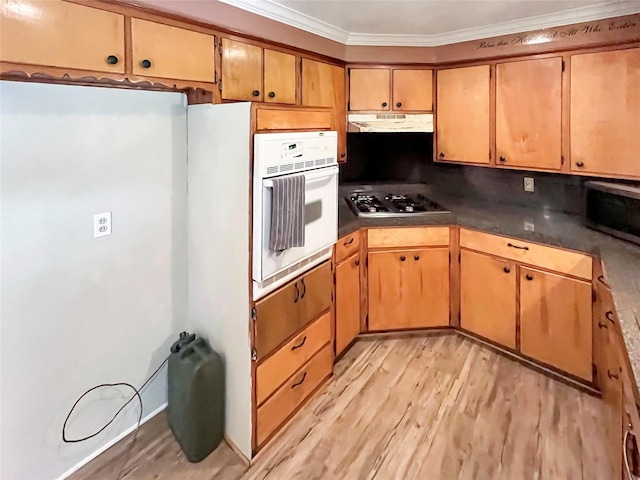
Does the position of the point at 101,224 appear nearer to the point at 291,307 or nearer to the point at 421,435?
the point at 291,307

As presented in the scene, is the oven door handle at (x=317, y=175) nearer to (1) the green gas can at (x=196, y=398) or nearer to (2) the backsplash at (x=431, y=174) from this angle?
(1) the green gas can at (x=196, y=398)

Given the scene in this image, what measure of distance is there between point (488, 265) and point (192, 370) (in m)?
2.09

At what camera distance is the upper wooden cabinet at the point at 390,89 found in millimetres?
3334

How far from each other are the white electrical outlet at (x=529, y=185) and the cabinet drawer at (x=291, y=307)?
6.00 feet

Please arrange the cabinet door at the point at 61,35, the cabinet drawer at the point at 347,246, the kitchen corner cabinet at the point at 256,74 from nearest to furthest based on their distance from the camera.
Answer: the cabinet door at the point at 61,35 → the kitchen corner cabinet at the point at 256,74 → the cabinet drawer at the point at 347,246


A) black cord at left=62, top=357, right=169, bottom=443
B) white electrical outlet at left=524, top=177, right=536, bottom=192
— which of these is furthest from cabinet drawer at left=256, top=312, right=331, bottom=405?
white electrical outlet at left=524, top=177, right=536, bottom=192

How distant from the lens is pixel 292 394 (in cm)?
239

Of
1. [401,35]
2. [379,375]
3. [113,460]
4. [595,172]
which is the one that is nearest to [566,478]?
[379,375]

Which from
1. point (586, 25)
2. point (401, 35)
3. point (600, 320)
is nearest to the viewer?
point (600, 320)

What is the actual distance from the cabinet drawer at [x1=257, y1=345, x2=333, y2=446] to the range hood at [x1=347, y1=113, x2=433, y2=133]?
5.66 feet

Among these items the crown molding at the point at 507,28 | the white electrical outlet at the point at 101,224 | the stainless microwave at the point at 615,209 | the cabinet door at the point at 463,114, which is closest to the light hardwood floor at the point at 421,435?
the stainless microwave at the point at 615,209

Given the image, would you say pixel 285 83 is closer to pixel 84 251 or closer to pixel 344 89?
pixel 344 89

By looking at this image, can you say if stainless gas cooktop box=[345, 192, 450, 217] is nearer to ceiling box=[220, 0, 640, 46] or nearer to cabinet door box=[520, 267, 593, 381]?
cabinet door box=[520, 267, 593, 381]

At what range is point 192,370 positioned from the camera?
6.85ft
